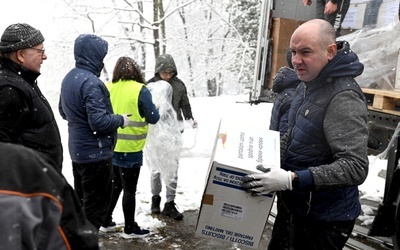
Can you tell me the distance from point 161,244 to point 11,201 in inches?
135

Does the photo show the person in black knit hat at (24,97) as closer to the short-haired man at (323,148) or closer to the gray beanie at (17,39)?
the gray beanie at (17,39)

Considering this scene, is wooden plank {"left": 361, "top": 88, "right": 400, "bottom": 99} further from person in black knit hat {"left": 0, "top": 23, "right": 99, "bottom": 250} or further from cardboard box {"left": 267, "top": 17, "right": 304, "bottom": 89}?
person in black knit hat {"left": 0, "top": 23, "right": 99, "bottom": 250}

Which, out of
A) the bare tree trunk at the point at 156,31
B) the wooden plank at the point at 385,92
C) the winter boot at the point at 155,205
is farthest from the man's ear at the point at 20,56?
the bare tree trunk at the point at 156,31

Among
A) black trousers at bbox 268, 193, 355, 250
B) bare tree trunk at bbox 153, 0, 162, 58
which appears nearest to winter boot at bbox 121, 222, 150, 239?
black trousers at bbox 268, 193, 355, 250

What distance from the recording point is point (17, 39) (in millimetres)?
2832

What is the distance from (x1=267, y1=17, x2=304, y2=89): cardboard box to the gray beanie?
3418mm

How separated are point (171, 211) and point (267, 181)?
9.98ft

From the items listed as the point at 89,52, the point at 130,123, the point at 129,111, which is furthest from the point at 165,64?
the point at 89,52

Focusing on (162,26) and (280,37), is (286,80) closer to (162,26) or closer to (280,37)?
(280,37)

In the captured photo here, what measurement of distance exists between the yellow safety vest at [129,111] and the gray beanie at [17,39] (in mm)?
1175

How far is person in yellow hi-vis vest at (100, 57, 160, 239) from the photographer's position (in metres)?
3.98

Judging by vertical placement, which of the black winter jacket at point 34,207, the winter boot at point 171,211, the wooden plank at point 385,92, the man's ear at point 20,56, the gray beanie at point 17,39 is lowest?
the winter boot at point 171,211

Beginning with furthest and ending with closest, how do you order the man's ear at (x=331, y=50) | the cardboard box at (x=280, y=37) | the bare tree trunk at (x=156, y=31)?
→ the bare tree trunk at (x=156, y=31), the cardboard box at (x=280, y=37), the man's ear at (x=331, y=50)

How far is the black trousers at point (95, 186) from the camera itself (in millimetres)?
3551
